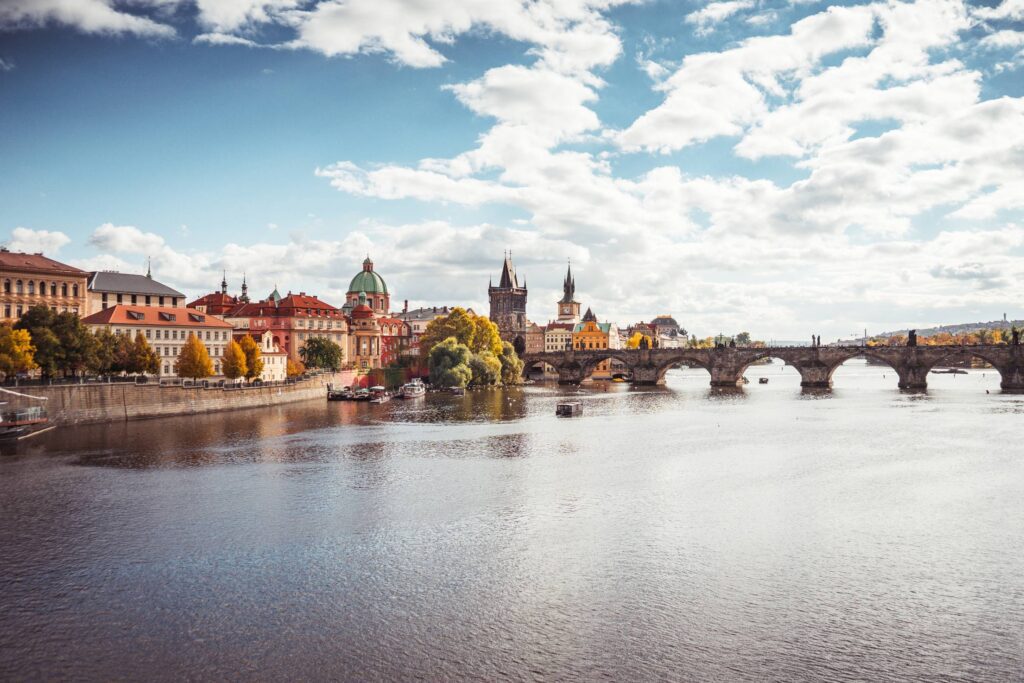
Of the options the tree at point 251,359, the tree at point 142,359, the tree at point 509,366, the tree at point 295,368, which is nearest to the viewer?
the tree at point 142,359

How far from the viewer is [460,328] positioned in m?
113

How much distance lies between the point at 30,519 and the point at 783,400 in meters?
77.6

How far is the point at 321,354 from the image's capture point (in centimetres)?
10431

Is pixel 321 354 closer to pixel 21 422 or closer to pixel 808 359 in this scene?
pixel 21 422

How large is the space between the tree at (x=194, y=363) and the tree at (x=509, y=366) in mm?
49169

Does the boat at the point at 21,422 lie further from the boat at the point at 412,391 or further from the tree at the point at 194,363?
the boat at the point at 412,391

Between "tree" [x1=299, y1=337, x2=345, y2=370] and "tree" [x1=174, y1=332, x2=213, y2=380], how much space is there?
2855 centimetres

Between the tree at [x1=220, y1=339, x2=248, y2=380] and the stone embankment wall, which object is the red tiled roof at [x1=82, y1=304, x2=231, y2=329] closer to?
the tree at [x1=220, y1=339, x2=248, y2=380]

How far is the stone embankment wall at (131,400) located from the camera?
182ft

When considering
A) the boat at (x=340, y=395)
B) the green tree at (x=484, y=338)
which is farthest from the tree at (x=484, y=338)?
the boat at (x=340, y=395)

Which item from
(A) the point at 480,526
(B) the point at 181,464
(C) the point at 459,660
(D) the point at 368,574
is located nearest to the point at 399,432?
(B) the point at 181,464

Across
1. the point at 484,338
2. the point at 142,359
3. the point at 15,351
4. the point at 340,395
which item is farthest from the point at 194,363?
the point at 484,338

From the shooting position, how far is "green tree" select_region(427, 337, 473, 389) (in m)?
99.1

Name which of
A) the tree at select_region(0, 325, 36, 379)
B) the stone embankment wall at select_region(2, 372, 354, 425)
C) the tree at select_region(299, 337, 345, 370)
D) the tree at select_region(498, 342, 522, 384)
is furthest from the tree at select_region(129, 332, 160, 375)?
the tree at select_region(498, 342, 522, 384)
